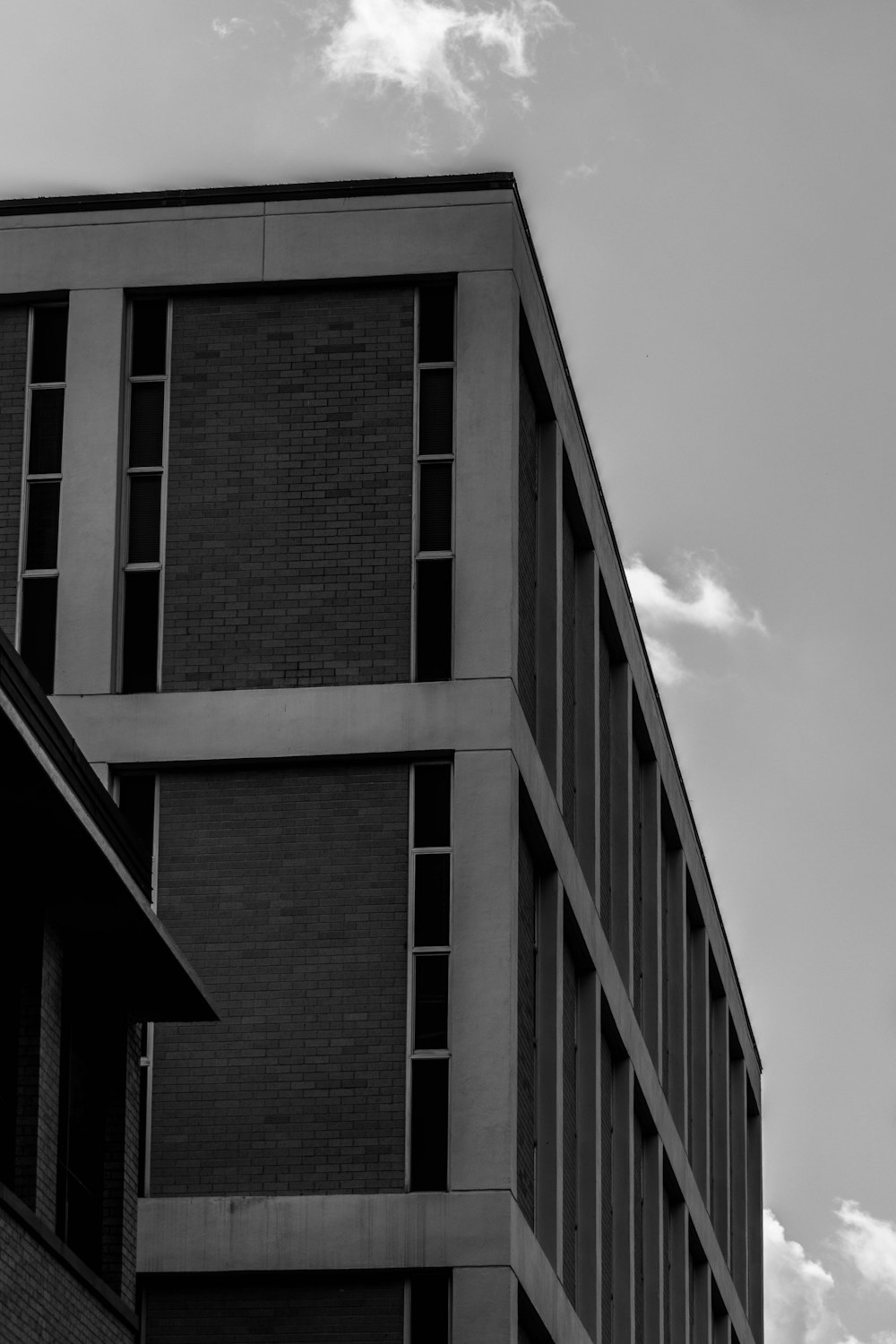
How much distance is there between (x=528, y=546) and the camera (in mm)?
35719

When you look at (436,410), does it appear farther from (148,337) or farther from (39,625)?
(39,625)

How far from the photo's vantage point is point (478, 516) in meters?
33.6

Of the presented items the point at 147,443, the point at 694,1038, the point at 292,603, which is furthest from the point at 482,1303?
the point at 694,1038

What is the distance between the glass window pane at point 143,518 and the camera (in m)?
34.2

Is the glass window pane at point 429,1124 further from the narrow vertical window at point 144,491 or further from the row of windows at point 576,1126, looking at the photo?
the narrow vertical window at point 144,491

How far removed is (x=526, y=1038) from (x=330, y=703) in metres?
4.69

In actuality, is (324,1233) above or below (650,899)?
below

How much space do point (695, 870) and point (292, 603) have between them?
20.1 meters

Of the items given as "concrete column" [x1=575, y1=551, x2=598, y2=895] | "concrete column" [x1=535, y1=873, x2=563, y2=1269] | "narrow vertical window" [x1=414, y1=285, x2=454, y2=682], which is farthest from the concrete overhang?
"concrete column" [x1=575, y1=551, x2=598, y2=895]

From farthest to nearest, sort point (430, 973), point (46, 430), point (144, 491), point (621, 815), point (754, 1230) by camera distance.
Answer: point (754, 1230) → point (621, 815) → point (46, 430) → point (144, 491) → point (430, 973)

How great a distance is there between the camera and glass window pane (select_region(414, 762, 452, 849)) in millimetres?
32406

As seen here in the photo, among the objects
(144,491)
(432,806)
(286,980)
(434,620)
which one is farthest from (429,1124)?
(144,491)

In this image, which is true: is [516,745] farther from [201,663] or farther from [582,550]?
[582,550]

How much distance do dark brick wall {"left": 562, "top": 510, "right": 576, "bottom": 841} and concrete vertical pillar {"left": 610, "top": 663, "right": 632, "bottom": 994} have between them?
12.1 ft
